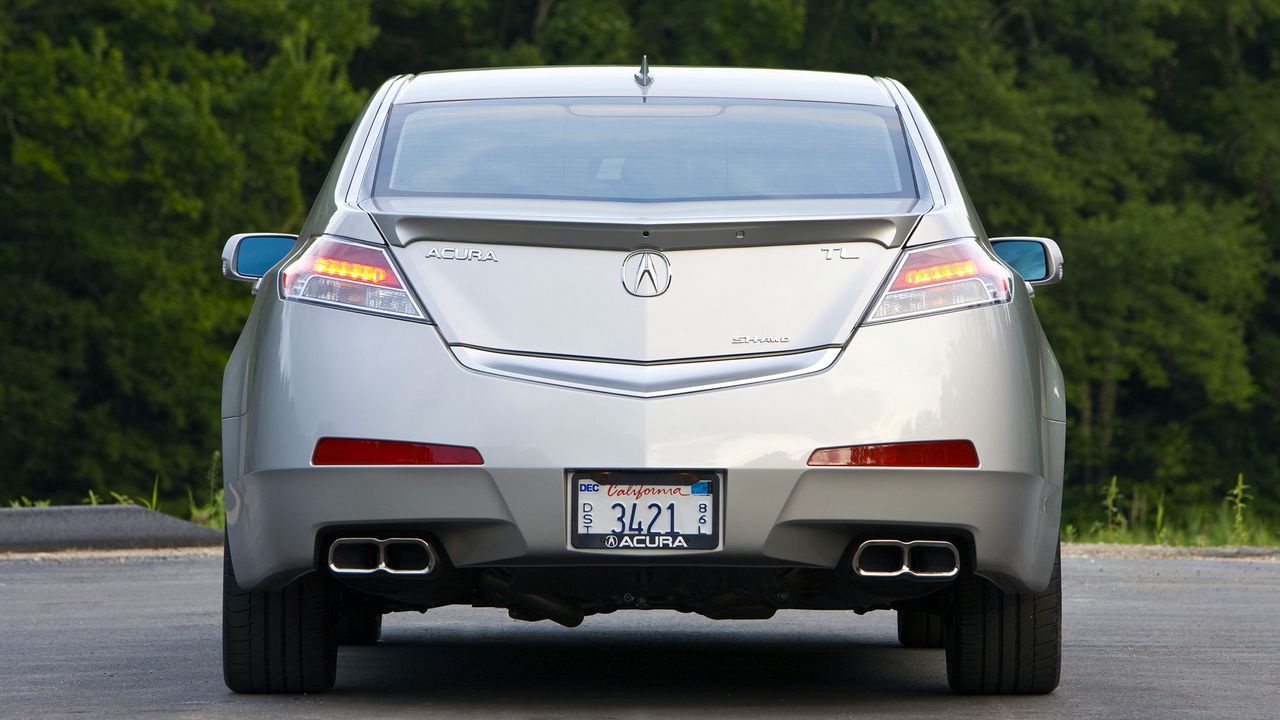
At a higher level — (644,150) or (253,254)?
(644,150)

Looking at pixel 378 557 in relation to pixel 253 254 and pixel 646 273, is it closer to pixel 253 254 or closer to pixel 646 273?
pixel 646 273

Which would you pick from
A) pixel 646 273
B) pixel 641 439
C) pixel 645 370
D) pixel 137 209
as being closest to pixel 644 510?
pixel 641 439

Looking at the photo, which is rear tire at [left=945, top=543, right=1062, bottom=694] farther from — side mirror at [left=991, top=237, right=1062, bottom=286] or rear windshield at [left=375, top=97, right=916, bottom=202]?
rear windshield at [left=375, top=97, right=916, bottom=202]

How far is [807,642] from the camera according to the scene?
291 inches

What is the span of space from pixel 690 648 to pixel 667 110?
2271 mm

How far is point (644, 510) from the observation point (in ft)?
15.5

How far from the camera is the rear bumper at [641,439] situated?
4.68 metres

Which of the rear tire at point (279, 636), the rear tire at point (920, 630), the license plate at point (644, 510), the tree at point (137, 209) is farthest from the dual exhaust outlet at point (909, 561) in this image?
the tree at point (137, 209)

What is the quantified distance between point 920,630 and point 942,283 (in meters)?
2.41

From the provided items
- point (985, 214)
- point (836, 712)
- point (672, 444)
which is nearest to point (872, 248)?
point (672, 444)

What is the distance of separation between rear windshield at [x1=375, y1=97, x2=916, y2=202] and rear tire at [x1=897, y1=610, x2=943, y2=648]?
2.08 m

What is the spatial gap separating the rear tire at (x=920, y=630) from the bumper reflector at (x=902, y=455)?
223 centimetres

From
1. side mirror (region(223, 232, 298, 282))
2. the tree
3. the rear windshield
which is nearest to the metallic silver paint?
the rear windshield

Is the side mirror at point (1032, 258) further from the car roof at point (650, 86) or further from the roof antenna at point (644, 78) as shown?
the roof antenna at point (644, 78)
